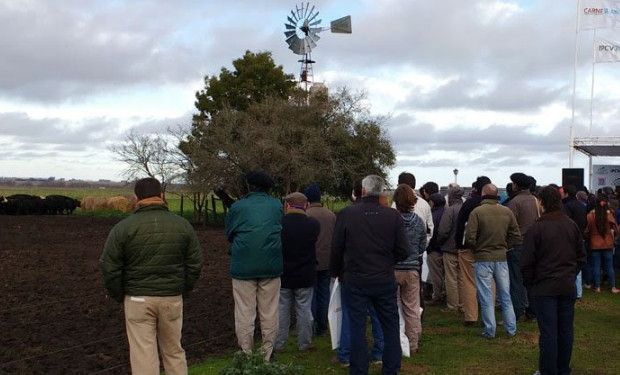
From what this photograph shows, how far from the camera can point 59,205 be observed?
4816cm

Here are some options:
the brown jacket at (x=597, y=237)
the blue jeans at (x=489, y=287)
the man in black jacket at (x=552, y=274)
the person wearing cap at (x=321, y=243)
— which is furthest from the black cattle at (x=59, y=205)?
the man in black jacket at (x=552, y=274)

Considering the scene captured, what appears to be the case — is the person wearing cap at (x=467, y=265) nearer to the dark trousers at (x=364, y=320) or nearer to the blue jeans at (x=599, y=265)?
the dark trousers at (x=364, y=320)

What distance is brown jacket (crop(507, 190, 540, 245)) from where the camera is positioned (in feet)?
34.1

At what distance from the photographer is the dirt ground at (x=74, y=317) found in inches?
336

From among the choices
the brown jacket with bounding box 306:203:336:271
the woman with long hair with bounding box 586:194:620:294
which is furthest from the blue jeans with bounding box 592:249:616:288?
the brown jacket with bounding box 306:203:336:271

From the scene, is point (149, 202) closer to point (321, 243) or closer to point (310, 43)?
point (321, 243)

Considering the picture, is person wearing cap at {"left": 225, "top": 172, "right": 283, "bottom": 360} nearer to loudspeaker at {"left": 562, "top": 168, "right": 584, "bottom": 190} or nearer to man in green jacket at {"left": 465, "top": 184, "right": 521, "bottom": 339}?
man in green jacket at {"left": 465, "top": 184, "right": 521, "bottom": 339}

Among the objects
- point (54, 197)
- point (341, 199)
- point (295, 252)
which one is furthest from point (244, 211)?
point (54, 197)

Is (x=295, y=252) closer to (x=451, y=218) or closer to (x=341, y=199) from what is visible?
(x=451, y=218)

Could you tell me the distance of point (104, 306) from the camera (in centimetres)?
1198

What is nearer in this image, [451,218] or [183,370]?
[183,370]

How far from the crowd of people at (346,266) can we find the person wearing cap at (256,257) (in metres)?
0.01

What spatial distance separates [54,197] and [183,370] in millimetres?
44538

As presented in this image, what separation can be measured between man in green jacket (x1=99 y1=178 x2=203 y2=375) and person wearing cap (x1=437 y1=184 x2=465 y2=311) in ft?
17.1
